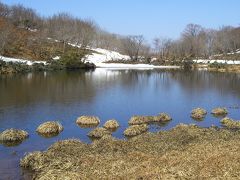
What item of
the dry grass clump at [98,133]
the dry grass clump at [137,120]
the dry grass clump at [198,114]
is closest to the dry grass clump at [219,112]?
the dry grass clump at [198,114]

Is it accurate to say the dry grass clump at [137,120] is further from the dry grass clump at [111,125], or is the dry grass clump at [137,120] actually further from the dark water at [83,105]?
the dry grass clump at [111,125]

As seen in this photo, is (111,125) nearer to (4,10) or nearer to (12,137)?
(12,137)

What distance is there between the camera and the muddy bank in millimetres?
13091

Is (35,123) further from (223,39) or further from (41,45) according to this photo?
(223,39)

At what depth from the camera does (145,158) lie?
15.6 meters

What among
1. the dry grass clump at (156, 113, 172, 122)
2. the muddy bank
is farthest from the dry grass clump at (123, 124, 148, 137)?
the dry grass clump at (156, 113, 172, 122)

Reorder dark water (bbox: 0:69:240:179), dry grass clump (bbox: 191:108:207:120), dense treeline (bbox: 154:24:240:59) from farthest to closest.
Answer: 1. dense treeline (bbox: 154:24:240:59)
2. dry grass clump (bbox: 191:108:207:120)
3. dark water (bbox: 0:69:240:179)

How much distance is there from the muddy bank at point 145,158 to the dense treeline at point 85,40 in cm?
8012

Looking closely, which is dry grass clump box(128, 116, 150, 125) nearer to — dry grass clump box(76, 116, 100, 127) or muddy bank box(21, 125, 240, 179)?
dry grass clump box(76, 116, 100, 127)

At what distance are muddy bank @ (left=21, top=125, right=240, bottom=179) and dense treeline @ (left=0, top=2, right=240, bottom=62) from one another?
8012cm

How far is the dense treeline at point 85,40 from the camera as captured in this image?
344 ft

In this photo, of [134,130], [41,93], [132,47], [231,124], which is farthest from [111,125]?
[132,47]

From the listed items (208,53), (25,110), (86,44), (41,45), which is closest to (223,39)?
(208,53)

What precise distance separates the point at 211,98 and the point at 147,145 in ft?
77.1
